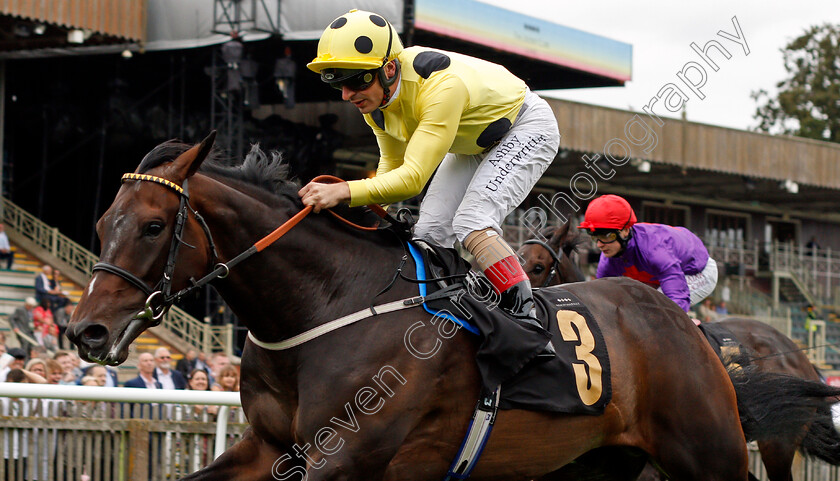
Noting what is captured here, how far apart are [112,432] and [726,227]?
2483 cm

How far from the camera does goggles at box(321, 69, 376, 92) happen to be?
363 centimetres

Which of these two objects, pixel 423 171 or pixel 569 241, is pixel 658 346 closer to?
pixel 423 171

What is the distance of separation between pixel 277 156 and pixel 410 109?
553 mm

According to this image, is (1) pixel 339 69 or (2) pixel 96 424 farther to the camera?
(2) pixel 96 424

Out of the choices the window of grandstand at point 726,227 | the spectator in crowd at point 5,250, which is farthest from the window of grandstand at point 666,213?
the spectator in crowd at point 5,250

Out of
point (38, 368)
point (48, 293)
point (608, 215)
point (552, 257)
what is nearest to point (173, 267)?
point (608, 215)

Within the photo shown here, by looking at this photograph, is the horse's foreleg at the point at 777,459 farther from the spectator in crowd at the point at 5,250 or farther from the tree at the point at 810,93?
the tree at the point at 810,93

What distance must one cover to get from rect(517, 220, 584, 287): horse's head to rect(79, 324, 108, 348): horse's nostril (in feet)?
11.9

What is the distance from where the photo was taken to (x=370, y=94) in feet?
12.2

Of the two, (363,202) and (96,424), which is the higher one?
(363,202)

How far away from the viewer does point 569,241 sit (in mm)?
6551

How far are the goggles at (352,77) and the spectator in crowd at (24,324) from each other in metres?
9.20

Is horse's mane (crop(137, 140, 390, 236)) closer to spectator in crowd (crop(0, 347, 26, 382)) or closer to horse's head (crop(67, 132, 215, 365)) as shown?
horse's head (crop(67, 132, 215, 365))

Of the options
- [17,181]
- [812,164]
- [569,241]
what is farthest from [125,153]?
[812,164]
